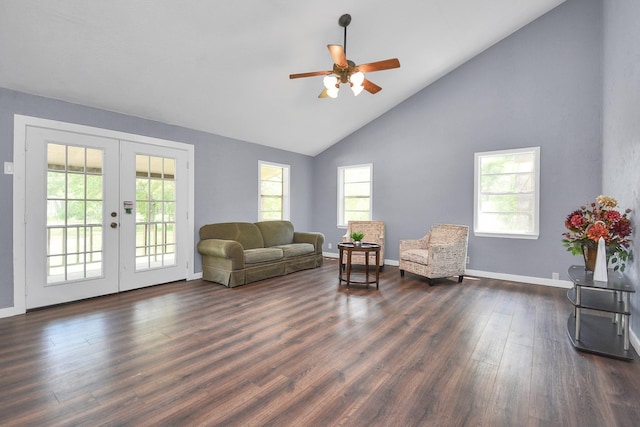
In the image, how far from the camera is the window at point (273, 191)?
246 inches

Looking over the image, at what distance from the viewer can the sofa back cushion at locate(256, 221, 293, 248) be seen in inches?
226

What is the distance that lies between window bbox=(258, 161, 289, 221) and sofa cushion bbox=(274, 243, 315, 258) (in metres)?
1.06

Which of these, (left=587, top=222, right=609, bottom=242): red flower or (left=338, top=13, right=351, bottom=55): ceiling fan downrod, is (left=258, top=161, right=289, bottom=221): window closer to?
(left=338, top=13, right=351, bottom=55): ceiling fan downrod

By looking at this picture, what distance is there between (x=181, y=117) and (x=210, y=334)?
333 centimetres

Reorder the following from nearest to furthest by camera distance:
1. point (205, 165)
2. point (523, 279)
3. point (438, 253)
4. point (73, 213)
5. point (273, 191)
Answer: point (73, 213) → point (438, 253) → point (523, 279) → point (205, 165) → point (273, 191)

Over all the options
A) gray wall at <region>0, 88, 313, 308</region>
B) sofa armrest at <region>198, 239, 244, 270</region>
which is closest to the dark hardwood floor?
sofa armrest at <region>198, 239, 244, 270</region>

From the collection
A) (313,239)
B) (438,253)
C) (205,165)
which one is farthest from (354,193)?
(205,165)

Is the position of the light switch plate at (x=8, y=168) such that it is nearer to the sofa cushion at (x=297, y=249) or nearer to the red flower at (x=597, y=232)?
the sofa cushion at (x=297, y=249)

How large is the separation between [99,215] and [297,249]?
3.02 m

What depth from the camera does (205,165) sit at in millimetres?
5113

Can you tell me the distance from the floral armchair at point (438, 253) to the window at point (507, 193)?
1.70ft

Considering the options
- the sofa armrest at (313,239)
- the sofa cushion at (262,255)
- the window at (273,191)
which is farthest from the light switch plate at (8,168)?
the sofa armrest at (313,239)

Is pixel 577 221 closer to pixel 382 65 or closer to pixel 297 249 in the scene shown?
pixel 382 65

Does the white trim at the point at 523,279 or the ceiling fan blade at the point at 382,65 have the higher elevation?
the ceiling fan blade at the point at 382,65
